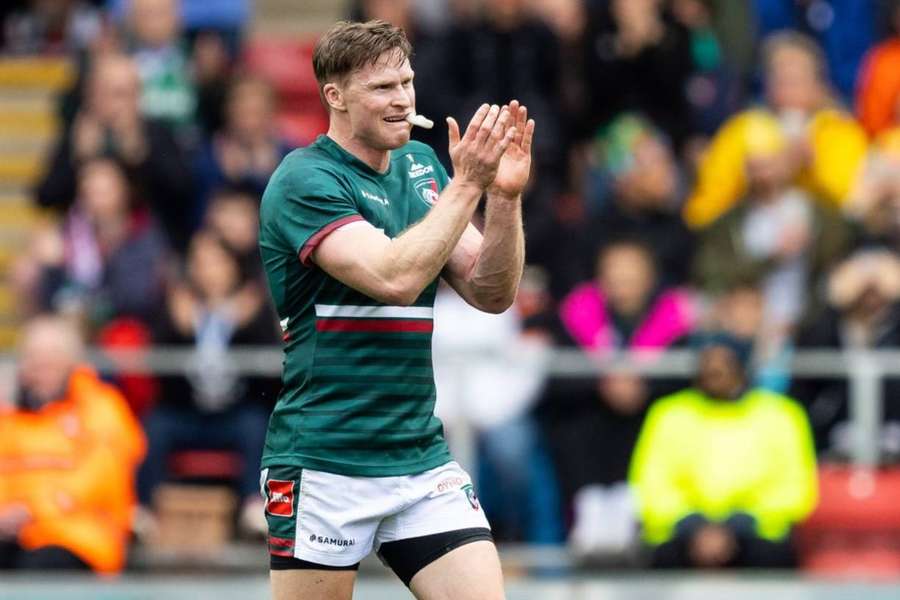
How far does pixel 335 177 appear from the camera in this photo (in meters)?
5.74

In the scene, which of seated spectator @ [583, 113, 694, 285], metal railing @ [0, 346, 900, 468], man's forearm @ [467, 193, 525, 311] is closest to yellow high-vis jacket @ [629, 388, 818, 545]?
metal railing @ [0, 346, 900, 468]

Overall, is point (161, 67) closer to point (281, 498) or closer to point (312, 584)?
point (281, 498)

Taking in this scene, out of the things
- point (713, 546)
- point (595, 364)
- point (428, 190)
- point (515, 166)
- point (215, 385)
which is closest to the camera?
point (515, 166)

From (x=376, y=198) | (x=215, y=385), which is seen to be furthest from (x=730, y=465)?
(x=376, y=198)

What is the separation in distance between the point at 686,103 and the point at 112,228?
372 centimetres

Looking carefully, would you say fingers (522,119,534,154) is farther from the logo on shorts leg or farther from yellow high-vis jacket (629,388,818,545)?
yellow high-vis jacket (629,388,818,545)

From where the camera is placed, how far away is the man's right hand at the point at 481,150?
5434mm

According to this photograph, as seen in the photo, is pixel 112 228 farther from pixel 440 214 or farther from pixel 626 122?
pixel 440 214

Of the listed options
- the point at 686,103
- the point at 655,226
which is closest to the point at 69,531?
the point at 655,226

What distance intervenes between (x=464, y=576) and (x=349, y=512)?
38 centimetres

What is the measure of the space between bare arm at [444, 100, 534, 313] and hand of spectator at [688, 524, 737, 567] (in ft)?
14.7

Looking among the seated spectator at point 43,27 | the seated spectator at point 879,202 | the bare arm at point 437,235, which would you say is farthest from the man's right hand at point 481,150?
the seated spectator at point 43,27

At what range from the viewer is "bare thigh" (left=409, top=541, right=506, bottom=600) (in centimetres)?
565

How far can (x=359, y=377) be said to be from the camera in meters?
5.73
